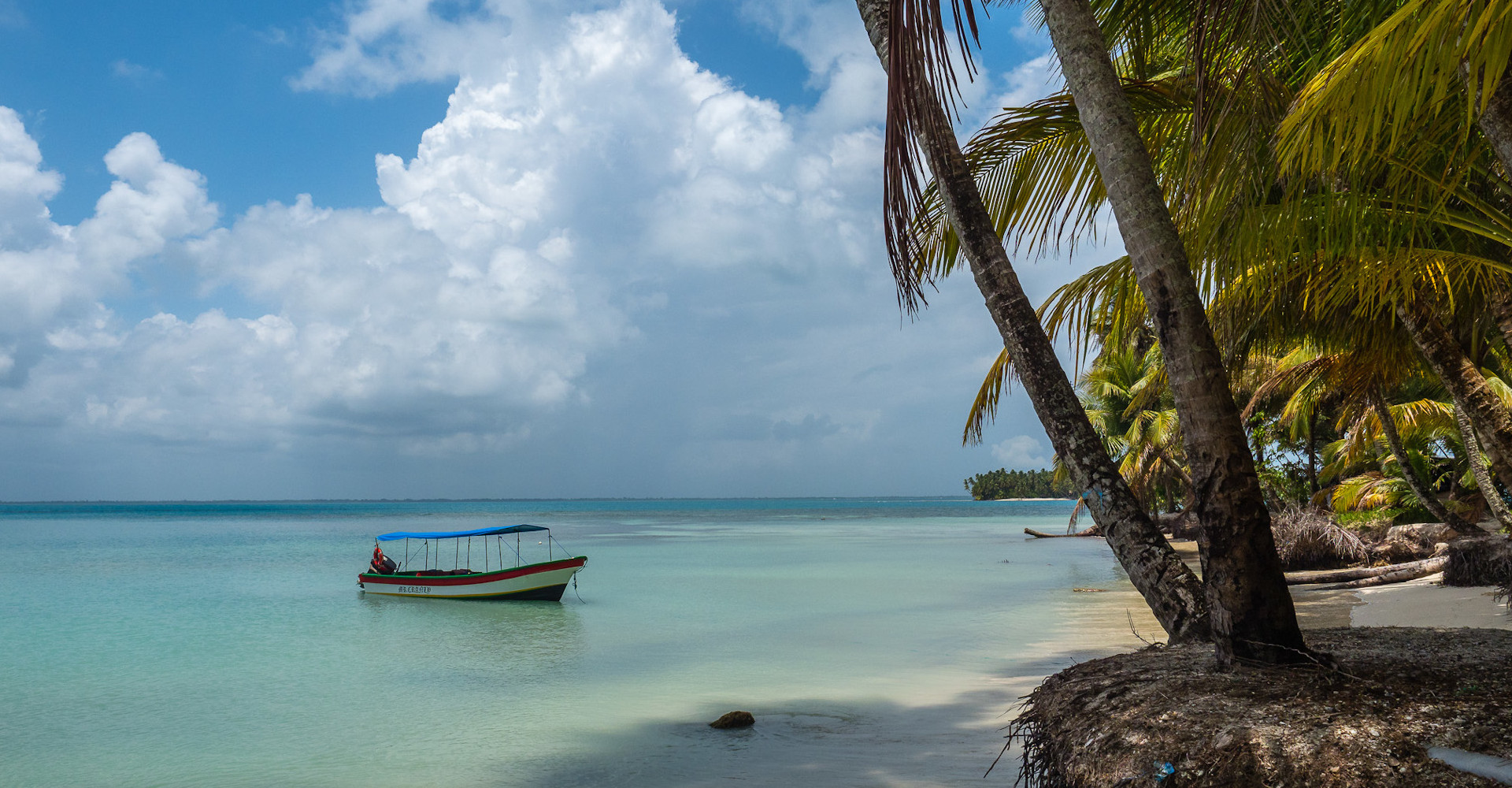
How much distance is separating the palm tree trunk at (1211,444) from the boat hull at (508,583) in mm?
14952

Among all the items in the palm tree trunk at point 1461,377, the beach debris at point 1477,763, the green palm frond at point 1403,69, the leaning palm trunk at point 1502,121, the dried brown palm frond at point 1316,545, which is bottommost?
the dried brown palm frond at point 1316,545

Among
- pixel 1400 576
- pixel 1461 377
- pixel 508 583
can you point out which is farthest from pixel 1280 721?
pixel 508 583

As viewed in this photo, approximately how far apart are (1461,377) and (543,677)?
9.65 meters

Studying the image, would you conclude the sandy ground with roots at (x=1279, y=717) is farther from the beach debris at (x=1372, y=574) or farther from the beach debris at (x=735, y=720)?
the beach debris at (x=1372, y=574)

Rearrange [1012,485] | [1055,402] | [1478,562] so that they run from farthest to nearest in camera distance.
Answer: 1. [1012,485]
2. [1478,562]
3. [1055,402]

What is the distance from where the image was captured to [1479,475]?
11094 mm

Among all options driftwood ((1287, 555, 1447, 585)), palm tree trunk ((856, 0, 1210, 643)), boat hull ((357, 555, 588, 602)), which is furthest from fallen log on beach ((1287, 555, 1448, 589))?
boat hull ((357, 555, 588, 602))

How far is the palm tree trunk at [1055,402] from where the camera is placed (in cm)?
411

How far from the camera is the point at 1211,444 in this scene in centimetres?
333

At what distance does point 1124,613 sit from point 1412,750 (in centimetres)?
1176

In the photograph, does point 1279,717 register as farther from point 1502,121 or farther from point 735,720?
point 735,720

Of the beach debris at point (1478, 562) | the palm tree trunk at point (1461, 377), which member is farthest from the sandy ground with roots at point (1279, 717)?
the beach debris at point (1478, 562)

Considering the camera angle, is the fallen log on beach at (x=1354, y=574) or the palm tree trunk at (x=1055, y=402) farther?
the fallen log on beach at (x=1354, y=574)

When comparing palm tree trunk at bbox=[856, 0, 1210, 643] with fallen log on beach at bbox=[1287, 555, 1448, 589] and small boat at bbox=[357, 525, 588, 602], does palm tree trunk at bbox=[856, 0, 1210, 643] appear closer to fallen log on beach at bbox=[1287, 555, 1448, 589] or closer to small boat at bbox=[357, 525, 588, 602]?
fallen log on beach at bbox=[1287, 555, 1448, 589]
